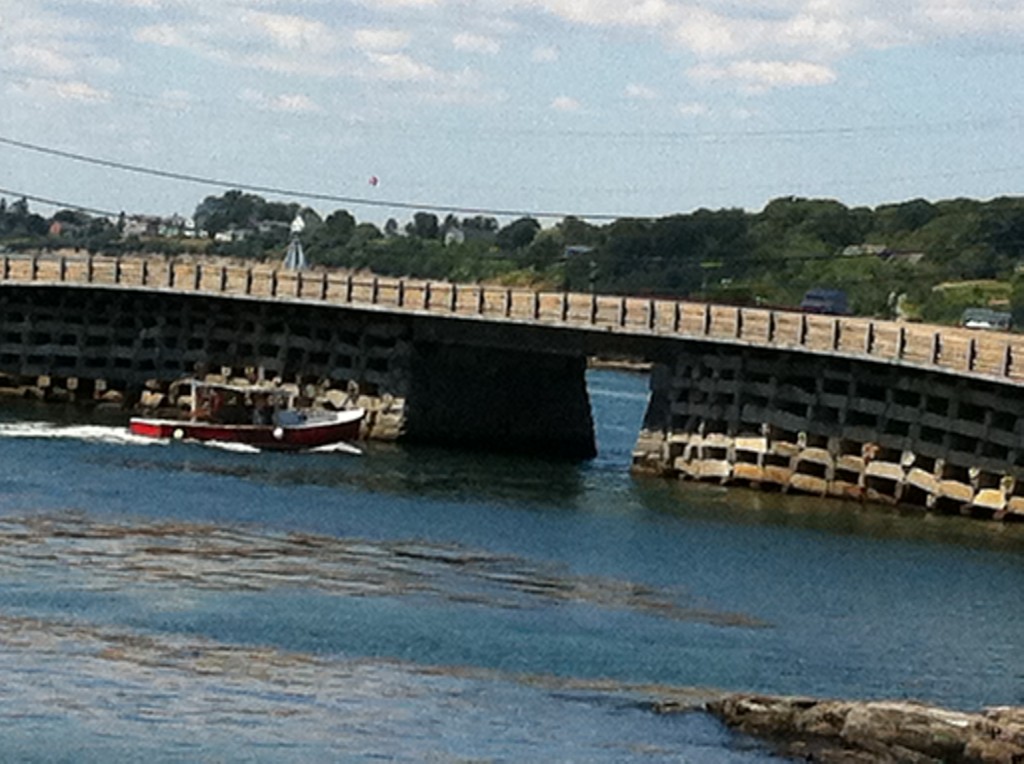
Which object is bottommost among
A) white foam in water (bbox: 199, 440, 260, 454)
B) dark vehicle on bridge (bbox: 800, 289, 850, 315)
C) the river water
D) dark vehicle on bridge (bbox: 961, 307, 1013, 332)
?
white foam in water (bbox: 199, 440, 260, 454)

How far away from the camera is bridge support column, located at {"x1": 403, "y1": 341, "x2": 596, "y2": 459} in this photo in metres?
107

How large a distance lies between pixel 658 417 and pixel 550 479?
4.70 m

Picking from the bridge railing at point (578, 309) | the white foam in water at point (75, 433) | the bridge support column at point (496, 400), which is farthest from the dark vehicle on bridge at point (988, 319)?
the white foam in water at point (75, 433)

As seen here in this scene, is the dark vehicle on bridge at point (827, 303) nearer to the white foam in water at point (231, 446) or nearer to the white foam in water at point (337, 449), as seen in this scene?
the white foam in water at point (337, 449)

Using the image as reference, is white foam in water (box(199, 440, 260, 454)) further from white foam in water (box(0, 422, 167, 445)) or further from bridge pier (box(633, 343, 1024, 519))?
bridge pier (box(633, 343, 1024, 519))

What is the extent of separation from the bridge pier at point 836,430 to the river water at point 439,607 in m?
1.62

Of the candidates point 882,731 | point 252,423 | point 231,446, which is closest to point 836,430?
point 231,446

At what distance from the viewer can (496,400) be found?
108m

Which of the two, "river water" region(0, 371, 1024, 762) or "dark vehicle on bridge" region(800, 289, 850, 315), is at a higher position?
"dark vehicle on bridge" region(800, 289, 850, 315)

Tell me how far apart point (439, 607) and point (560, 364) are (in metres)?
47.2

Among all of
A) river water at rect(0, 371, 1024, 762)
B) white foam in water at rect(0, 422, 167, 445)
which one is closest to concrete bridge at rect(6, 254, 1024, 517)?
river water at rect(0, 371, 1024, 762)

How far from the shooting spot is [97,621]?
5856 centimetres

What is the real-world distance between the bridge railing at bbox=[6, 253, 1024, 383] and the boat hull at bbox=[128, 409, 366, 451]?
5.42 m

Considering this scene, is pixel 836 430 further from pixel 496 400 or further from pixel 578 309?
pixel 496 400
